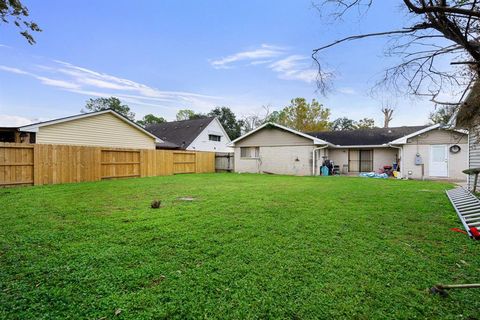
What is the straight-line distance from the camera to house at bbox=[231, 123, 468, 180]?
13.6 m

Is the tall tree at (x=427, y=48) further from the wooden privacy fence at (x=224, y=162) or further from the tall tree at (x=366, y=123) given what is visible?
the tall tree at (x=366, y=123)

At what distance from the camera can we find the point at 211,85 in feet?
64.8

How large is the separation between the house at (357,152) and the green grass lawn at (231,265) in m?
11.4

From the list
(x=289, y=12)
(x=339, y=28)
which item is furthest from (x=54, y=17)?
(x=339, y=28)

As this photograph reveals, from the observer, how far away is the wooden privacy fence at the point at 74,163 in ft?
27.7

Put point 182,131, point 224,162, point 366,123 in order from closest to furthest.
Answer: point 224,162, point 182,131, point 366,123

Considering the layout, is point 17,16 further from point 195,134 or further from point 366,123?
point 366,123

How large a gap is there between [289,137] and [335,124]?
26627 millimetres

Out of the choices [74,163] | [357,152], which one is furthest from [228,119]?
[74,163]

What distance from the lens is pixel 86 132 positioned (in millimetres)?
13891

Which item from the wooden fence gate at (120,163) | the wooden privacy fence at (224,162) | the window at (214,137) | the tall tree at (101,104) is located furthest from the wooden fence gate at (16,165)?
the tall tree at (101,104)

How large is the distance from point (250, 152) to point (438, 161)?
38.1 ft

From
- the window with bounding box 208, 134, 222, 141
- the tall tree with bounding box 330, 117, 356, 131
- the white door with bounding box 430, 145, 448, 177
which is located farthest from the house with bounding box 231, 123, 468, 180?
the tall tree with bounding box 330, 117, 356, 131

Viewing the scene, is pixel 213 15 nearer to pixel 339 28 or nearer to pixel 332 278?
pixel 339 28
